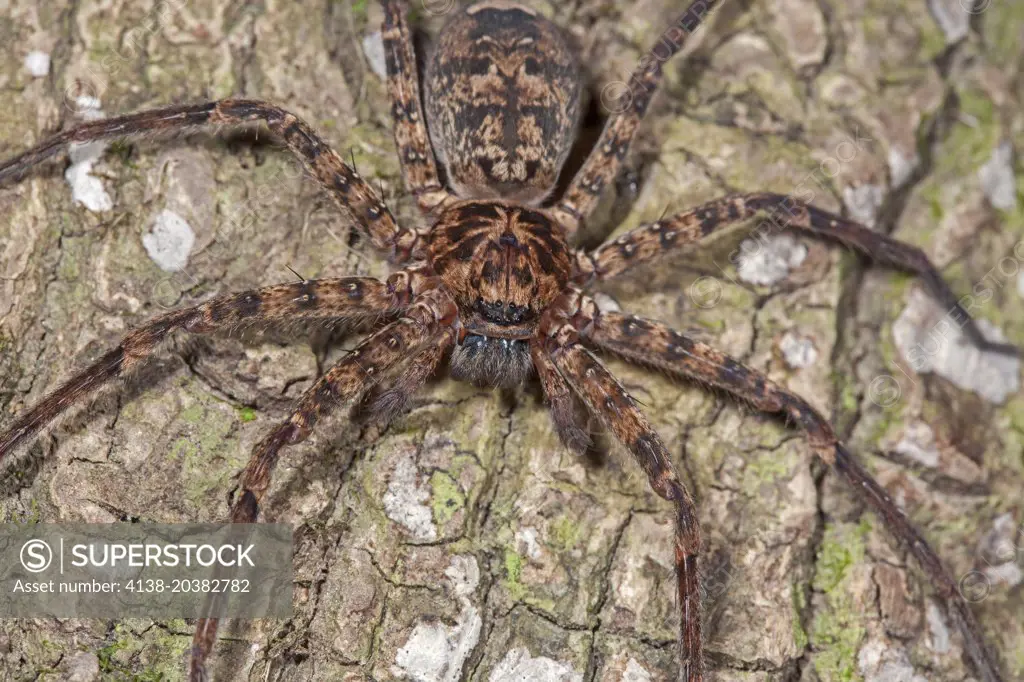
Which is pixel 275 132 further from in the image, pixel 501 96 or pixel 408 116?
pixel 501 96

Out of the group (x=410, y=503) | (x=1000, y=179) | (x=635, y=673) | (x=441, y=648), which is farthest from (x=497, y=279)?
(x=1000, y=179)

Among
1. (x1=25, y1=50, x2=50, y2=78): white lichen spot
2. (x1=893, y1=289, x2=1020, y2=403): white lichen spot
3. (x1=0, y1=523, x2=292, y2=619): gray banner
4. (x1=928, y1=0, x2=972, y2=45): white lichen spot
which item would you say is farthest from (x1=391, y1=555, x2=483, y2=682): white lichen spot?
(x1=928, y1=0, x2=972, y2=45): white lichen spot

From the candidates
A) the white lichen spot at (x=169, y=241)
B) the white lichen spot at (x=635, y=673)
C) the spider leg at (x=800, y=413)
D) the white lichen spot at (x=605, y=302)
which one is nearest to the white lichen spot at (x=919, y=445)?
the spider leg at (x=800, y=413)

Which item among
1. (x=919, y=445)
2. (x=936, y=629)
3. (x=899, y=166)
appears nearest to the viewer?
(x=936, y=629)

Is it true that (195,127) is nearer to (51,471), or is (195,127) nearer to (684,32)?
(51,471)

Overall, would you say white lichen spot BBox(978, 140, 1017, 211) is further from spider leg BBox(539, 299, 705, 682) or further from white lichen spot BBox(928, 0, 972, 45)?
spider leg BBox(539, 299, 705, 682)

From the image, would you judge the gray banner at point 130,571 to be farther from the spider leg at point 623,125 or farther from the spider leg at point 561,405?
the spider leg at point 623,125

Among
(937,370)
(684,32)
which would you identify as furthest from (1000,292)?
(684,32)
